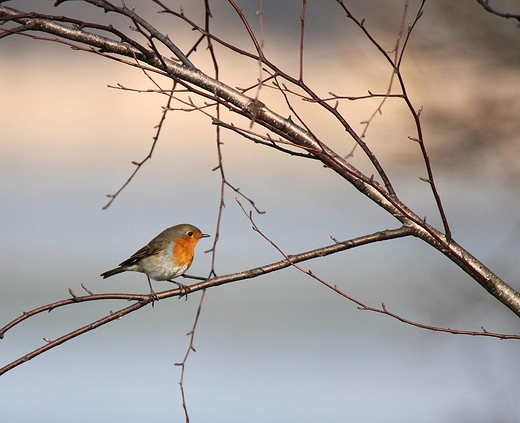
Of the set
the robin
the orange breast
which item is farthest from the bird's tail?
the orange breast

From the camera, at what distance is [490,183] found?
3461mm

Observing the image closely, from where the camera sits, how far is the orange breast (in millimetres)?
2938

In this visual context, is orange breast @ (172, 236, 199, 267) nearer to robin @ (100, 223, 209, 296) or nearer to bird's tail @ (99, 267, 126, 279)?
robin @ (100, 223, 209, 296)

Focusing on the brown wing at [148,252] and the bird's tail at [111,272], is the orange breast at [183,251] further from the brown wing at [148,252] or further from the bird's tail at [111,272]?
the bird's tail at [111,272]

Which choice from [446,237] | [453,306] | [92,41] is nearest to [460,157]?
[453,306]

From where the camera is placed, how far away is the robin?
2926 millimetres

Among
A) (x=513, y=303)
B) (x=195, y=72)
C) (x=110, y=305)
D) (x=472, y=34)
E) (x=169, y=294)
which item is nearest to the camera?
(x=513, y=303)

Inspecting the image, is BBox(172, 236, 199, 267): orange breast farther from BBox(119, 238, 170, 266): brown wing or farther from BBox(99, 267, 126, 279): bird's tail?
BBox(99, 267, 126, 279): bird's tail

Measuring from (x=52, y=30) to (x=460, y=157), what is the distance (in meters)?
1.49

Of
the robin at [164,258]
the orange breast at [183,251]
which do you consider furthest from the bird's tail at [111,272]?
the orange breast at [183,251]

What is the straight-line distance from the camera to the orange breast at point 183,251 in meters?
2.94

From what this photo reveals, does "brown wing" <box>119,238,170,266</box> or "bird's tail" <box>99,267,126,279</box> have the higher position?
"brown wing" <box>119,238,170,266</box>

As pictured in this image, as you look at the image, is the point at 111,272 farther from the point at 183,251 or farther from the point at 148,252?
the point at 183,251

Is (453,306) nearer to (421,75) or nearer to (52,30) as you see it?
(421,75)
